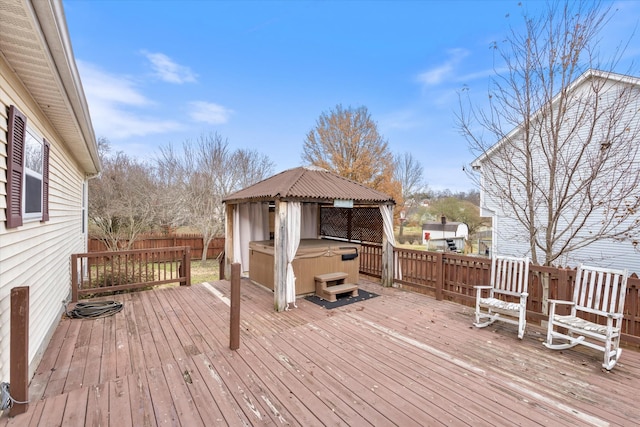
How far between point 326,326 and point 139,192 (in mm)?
11414

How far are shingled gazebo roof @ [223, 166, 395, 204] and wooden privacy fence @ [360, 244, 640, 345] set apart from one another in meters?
1.54

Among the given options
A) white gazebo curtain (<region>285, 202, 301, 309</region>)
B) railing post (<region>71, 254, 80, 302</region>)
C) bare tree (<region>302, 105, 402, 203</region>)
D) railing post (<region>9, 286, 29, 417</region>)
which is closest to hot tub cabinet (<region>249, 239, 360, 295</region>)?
white gazebo curtain (<region>285, 202, 301, 309</region>)

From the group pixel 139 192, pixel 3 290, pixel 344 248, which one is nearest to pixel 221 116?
pixel 139 192

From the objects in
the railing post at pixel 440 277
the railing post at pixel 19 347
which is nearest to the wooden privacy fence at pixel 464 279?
the railing post at pixel 440 277

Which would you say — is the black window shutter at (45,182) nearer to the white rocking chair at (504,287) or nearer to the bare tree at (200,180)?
the white rocking chair at (504,287)

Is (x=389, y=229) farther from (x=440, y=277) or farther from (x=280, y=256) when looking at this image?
(x=280, y=256)

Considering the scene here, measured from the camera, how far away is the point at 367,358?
3283 mm

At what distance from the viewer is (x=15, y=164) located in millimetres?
2475

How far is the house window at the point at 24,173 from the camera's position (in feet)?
7.72

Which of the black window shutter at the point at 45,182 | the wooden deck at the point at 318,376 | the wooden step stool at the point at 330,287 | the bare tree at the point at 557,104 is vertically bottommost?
the wooden deck at the point at 318,376

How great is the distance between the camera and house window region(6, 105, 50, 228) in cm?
235

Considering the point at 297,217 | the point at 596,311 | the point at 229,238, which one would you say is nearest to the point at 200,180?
the point at 229,238

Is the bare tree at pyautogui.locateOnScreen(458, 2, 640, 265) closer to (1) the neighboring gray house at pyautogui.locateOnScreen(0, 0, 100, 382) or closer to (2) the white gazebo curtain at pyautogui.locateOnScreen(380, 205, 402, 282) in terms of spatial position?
(2) the white gazebo curtain at pyautogui.locateOnScreen(380, 205, 402, 282)

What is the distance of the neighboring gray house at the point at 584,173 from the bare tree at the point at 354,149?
698 cm
